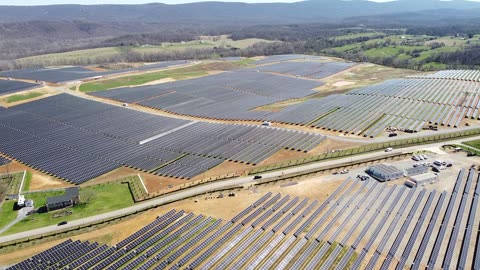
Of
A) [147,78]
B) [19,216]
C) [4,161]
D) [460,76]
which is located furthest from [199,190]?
[460,76]

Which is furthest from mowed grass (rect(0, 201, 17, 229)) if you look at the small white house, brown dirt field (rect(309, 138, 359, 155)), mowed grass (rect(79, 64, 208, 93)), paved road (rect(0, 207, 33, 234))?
mowed grass (rect(79, 64, 208, 93))

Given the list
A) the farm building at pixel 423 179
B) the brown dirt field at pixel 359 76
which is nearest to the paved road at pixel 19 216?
the farm building at pixel 423 179

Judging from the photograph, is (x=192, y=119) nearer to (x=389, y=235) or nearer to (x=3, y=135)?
(x=3, y=135)

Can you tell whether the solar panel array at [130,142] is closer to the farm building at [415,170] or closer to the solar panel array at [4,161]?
the solar panel array at [4,161]

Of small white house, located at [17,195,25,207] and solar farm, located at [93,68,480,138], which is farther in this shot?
solar farm, located at [93,68,480,138]

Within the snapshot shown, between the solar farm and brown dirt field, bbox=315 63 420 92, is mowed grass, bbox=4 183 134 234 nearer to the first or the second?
the solar farm

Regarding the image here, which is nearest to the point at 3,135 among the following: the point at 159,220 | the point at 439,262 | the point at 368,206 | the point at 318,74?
the point at 159,220

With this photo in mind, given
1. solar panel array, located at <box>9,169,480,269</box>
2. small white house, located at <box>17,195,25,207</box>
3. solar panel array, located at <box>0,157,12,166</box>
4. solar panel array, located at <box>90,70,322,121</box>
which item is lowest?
solar panel array, located at <box>9,169,480,269</box>

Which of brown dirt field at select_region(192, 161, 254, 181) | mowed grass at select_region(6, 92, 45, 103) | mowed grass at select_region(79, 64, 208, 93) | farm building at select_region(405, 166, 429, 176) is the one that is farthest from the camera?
mowed grass at select_region(79, 64, 208, 93)

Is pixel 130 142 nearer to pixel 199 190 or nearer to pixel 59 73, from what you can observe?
pixel 199 190
